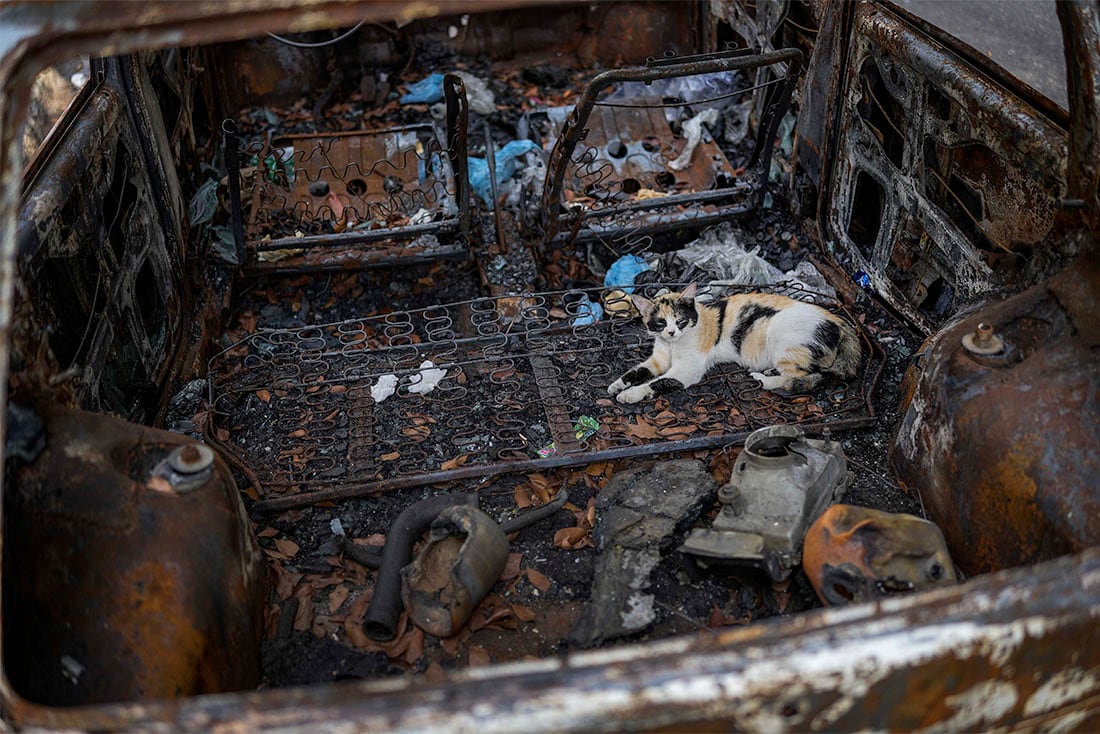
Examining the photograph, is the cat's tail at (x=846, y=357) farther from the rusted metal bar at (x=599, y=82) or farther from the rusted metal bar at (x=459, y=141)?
the rusted metal bar at (x=459, y=141)

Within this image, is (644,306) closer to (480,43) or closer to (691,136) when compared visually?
(691,136)

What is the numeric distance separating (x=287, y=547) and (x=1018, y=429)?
265 centimetres

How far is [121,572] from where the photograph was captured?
2252 mm

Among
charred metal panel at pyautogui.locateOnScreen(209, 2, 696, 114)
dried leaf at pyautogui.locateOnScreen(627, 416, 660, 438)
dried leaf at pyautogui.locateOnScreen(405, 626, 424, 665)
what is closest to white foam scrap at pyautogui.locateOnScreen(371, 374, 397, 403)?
dried leaf at pyautogui.locateOnScreen(627, 416, 660, 438)

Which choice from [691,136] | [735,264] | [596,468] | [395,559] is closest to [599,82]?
[735,264]

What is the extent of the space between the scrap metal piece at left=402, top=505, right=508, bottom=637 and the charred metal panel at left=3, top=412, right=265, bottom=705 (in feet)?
1.85

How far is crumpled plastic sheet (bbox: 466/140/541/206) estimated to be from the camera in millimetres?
6020

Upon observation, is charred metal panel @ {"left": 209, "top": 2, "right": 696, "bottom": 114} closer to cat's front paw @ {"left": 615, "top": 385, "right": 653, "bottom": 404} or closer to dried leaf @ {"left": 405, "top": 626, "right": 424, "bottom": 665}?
cat's front paw @ {"left": 615, "top": 385, "right": 653, "bottom": 404}

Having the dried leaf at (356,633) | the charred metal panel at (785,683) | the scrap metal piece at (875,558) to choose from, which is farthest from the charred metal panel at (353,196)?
the charred metal panel at (785,683)

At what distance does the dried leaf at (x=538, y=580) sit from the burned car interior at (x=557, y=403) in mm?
13

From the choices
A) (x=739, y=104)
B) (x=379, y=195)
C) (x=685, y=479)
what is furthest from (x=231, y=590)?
(x=739, y=104)

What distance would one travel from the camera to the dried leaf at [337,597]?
120 inches

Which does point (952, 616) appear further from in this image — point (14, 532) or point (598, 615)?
point (14, 532)

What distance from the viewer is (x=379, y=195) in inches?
224
